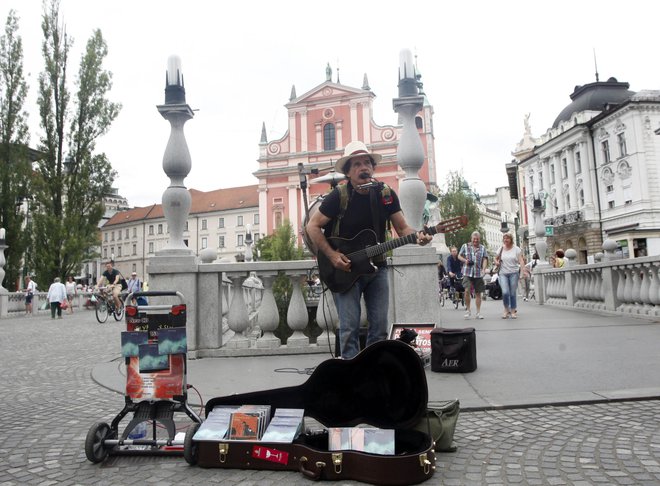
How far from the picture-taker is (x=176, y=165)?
686 centimetres

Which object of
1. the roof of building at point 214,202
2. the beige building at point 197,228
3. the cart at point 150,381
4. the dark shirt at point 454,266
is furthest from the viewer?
the roof of building at point 214,202

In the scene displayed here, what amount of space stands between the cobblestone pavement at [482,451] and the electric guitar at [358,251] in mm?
1380

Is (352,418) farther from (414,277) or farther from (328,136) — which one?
(328,136)

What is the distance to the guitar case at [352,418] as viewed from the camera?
8.29 ft

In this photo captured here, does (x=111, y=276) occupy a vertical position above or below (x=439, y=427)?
above

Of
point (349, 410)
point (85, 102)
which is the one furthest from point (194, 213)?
point (349, 410)

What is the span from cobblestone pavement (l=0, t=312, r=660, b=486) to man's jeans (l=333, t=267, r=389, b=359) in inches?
38.6

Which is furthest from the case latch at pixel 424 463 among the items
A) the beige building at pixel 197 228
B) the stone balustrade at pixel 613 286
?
the beige building at pixel 197 228

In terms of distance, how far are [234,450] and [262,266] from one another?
387cm

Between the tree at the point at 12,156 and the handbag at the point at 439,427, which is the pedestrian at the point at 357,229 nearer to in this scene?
the handbag at the point at 439,427

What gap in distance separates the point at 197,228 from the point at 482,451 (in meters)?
81.7

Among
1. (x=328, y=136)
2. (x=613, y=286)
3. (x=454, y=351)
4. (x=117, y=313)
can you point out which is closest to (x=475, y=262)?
(x=613, y=286)

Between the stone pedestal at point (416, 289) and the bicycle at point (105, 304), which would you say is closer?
the stone pedestal at point (416, 289)

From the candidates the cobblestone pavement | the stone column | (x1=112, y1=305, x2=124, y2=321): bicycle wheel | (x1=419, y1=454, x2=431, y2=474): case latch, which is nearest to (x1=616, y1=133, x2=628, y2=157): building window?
(x1=112, y1=305, x2=124, y2=321): bicycle wheel
